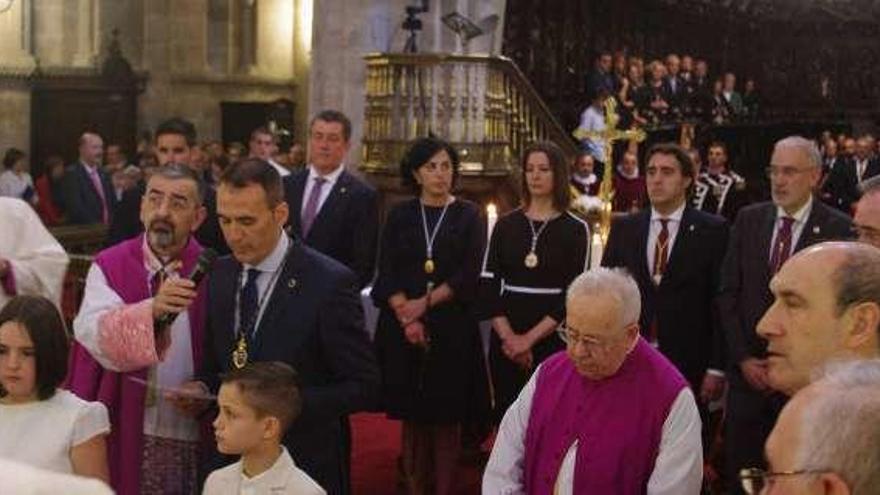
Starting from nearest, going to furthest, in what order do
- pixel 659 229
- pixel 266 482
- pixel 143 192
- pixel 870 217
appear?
pixel 266 482 → pixel 870 217 → pixel 143 192 → pixel 659 229

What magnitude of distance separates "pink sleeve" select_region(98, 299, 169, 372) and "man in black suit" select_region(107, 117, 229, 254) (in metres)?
1.90

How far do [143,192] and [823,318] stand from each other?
3500mm

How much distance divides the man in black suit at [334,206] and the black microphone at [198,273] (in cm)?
220

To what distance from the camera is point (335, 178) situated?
664cm

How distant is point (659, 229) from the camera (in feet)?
20.2

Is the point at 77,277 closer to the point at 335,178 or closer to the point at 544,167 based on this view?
the point at 335,178

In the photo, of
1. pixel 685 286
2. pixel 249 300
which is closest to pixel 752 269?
pixel 685 286

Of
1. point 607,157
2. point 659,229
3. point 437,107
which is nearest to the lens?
point 659,229

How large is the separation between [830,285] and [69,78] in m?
14.4

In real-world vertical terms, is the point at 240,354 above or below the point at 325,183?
below

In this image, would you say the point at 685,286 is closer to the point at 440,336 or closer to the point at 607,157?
the point at 440,336

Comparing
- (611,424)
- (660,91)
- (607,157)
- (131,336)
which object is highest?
(660,91)

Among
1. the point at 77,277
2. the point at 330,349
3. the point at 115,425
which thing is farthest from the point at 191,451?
the point at 77,277

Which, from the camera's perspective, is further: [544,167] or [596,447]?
[544,167]
